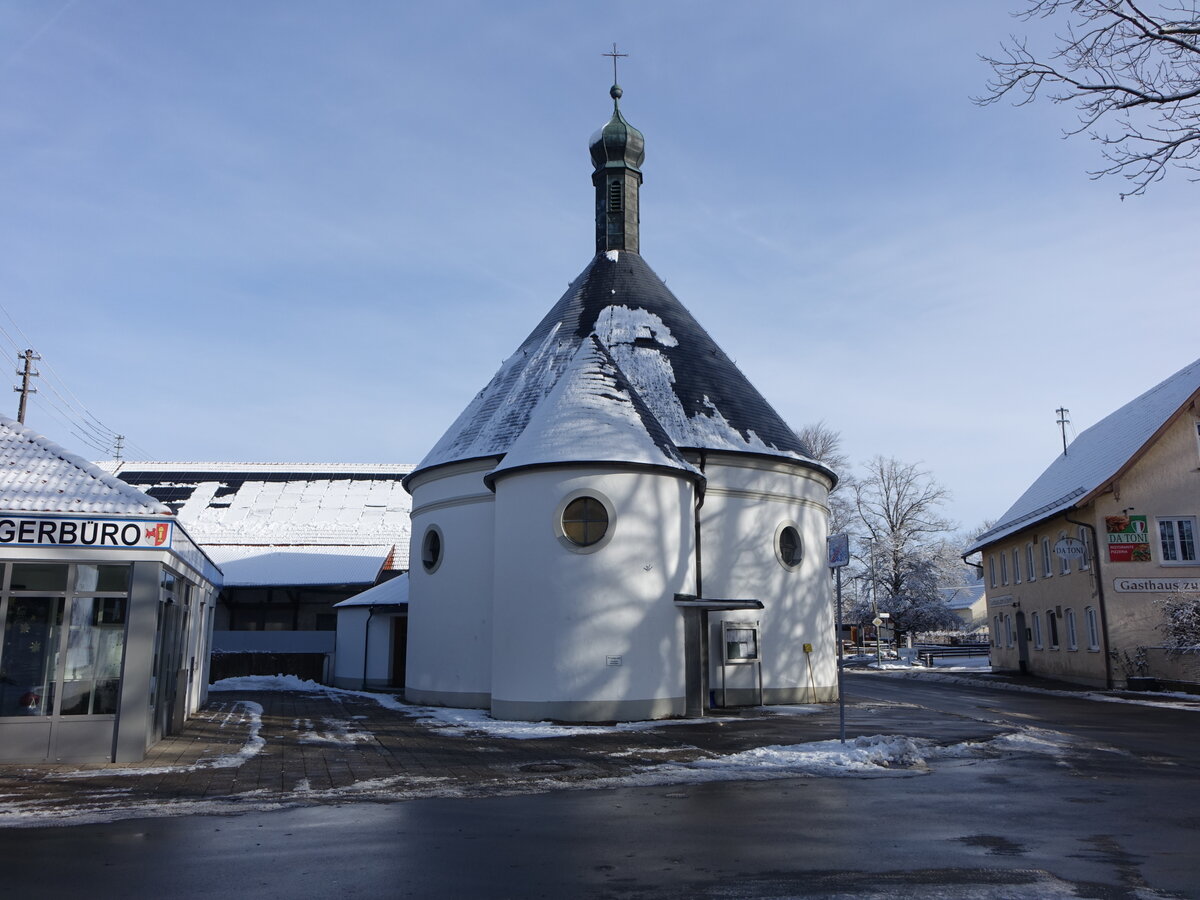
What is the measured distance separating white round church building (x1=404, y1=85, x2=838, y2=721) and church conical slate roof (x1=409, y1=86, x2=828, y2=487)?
0.20 ft

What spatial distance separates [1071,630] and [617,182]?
20.7 metres

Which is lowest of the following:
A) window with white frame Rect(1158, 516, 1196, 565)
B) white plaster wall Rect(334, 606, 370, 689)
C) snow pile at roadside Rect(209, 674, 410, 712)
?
snow pile at roadside Rect(209, 674, 410, 712)

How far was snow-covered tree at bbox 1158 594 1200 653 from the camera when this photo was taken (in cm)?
2434

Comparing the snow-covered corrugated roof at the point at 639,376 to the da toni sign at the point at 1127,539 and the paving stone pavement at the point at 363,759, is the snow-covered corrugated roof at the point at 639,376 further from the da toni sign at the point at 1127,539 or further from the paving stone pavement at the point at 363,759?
the da toni sign at the point at 1127,539

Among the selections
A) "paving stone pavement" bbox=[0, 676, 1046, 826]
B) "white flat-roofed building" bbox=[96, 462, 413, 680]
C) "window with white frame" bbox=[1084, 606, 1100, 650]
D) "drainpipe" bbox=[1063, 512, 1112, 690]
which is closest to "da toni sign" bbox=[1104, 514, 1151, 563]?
"drainpipe" bbox=[1063, 512, 1112, 690]

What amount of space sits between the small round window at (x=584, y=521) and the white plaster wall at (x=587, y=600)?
19cm

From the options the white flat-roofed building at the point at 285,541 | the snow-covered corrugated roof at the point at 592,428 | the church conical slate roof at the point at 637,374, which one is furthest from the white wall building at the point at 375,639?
the snow-covered corrugated roof at the point at 592,428

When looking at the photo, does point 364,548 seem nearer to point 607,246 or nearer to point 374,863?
point 607,246

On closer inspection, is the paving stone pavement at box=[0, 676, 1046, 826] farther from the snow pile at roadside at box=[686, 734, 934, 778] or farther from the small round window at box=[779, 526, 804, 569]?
the small round window at box=[779, 526, 804, 569]

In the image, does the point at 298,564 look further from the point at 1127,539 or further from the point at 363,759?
the point at 1127,539

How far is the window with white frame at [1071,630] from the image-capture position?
30.4m

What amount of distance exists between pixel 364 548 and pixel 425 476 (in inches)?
706

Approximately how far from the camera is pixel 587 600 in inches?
698

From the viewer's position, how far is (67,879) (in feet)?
19.8
